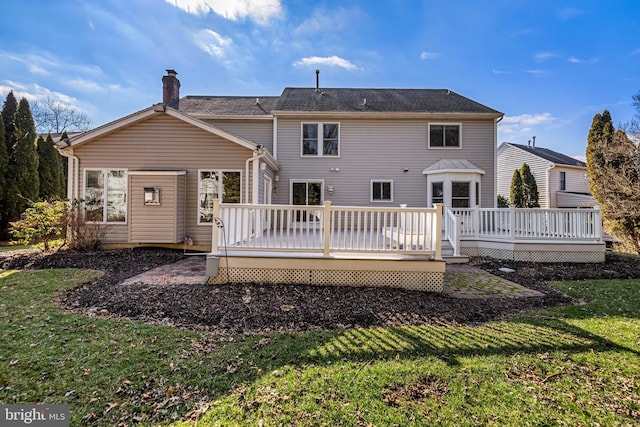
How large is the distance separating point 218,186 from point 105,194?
355 cm

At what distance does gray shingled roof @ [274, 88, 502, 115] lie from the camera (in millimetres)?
11797

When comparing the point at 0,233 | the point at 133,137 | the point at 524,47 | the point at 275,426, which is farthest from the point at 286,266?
the point at 524,47

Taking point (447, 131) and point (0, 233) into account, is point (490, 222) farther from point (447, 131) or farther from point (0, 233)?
point (0, 233)

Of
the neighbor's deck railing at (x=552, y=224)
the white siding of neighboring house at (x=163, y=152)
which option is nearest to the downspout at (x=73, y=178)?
the white siding of neighboring house at (x=163, y=152)

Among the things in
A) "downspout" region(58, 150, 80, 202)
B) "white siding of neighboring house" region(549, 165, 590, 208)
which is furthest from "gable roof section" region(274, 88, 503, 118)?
"white siding of neighboring house" region(549, 165, 590, 208)

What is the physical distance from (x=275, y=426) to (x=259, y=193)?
7676mm

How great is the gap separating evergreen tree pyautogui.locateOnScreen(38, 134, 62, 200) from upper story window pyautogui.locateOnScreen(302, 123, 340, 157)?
13.1m

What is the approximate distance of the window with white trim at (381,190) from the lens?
11766 millimetres

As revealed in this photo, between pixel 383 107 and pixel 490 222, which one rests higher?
pixel 383 107

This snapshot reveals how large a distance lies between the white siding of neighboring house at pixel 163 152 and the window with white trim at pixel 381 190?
17.9ft

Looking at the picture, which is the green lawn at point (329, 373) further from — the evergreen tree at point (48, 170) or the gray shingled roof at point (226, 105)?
the evergreen tree at point (48, 170)

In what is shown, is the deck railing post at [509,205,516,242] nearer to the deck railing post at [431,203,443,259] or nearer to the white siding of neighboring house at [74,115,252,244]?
the deck railing post at [431,203,443,259]

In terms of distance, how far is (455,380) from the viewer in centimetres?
254

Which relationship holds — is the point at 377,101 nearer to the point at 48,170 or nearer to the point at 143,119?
the point at 143,119
